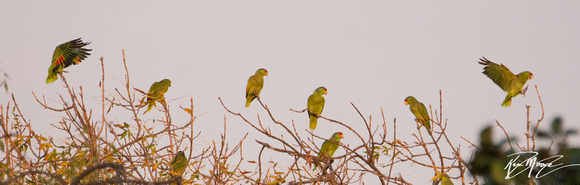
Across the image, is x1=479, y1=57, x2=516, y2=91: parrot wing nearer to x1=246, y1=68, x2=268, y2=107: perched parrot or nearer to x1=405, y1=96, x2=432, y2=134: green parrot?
x1=405, y1=96, x2=432, y2=134: green parrot

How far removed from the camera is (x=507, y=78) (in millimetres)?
6773

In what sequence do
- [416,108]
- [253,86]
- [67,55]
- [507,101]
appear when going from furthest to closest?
[253,86] < [416,108] < [507,101] < [67,55]

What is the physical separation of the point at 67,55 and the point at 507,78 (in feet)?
18.3

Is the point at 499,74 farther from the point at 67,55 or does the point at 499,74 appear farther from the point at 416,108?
the point at 67,55

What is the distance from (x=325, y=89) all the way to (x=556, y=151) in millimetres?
7149

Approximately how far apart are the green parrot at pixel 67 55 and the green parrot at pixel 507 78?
5.24m

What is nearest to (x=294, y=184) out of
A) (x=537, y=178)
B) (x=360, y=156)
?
(x=360, y=156)

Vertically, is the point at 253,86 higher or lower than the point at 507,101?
higher

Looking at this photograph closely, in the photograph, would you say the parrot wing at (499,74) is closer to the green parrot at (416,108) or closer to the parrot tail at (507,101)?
the parrot tail at (507,101)

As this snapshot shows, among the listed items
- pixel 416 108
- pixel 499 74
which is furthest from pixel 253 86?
pixel 499 74

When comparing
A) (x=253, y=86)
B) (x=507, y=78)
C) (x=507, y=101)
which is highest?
(x=253, y=86)

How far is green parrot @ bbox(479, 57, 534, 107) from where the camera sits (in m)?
6.61

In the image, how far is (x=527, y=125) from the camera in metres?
3.10

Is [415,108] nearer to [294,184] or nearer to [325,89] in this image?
[325,89]
